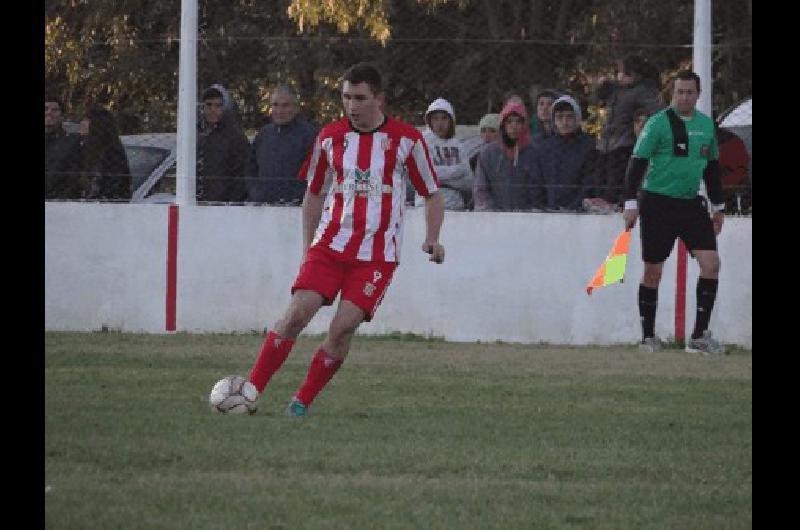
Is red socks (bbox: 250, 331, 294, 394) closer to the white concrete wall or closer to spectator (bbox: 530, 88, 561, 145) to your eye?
the white concrete wall

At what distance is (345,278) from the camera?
1038 cm

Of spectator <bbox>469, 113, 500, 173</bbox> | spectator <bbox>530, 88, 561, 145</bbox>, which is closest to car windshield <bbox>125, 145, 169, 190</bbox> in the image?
spectator <bbox>469, 113, 500, 173</bbox>

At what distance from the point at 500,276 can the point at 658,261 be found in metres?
1.39

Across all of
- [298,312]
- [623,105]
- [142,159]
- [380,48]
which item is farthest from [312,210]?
[142,159]

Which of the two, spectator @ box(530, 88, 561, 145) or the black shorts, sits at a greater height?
spectator @ box(530, 88, 561, 145)

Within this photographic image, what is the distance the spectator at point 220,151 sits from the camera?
51.4ft

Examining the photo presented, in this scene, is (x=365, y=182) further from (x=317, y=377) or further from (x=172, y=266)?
(x=172, y=266)

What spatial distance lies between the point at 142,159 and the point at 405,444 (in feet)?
24.5

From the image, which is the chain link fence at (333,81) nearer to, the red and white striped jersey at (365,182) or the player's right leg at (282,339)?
the red and white striped jersey at (365,182)

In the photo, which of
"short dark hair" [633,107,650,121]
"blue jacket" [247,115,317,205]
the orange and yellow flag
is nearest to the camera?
the orange and yellow flag

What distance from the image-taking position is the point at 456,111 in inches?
611

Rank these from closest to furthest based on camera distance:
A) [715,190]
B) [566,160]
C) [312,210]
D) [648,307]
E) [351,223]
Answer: [351,223]
[312,210]
[715,190]
[648,307]
[566,160]

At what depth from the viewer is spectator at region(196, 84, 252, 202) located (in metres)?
15.7
